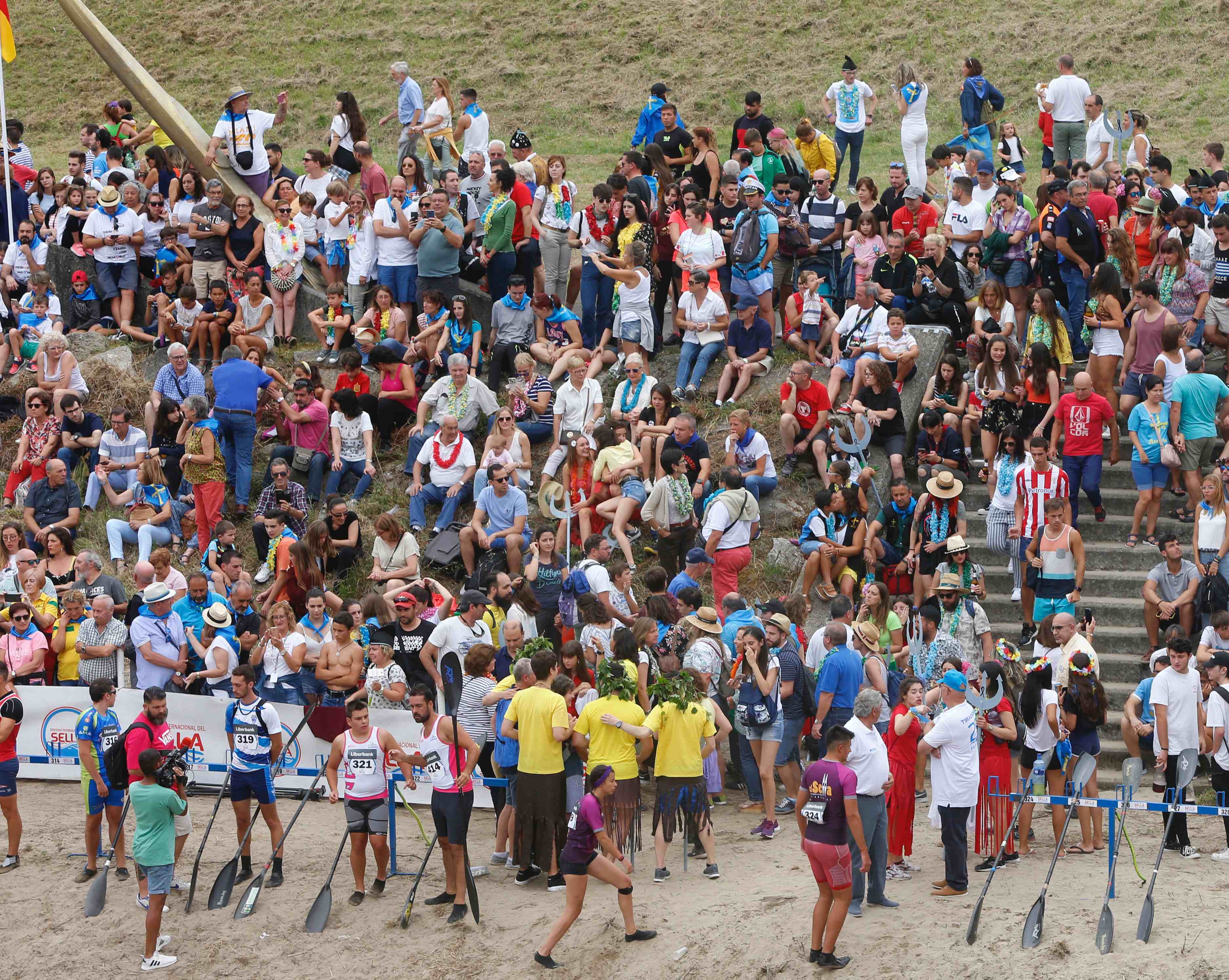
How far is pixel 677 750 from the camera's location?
10.8 metres

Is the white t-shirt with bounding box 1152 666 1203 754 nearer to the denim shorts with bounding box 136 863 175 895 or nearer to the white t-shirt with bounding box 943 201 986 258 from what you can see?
the white t-shirt with bounding box 943 201 986 258

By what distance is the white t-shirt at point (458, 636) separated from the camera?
40.7 feet

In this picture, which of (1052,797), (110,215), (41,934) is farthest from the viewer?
(110,215)

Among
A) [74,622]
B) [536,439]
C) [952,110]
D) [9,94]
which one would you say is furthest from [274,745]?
[9,94]

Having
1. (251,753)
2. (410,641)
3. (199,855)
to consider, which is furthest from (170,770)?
(410,641)

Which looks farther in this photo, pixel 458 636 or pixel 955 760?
pixel 458 636

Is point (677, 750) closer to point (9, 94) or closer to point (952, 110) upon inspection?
point (952, 110)

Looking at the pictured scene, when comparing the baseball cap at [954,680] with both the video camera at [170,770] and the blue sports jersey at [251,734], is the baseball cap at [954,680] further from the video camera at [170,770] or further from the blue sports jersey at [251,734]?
the video camera at [170,770]

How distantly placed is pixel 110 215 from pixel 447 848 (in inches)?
438

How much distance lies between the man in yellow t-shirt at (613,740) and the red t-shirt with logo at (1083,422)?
18.1ft

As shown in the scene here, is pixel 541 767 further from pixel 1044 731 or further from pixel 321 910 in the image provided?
pixel 1044 731

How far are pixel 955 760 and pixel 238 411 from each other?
29.2 ft

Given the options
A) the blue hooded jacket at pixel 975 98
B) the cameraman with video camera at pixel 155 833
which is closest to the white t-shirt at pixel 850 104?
the blue hooded jacket at pixel 975 98

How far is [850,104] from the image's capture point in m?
20.6
